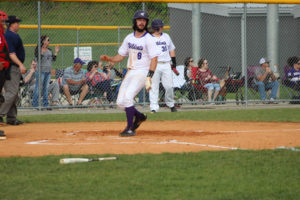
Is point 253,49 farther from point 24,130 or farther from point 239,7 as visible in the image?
point 24,130

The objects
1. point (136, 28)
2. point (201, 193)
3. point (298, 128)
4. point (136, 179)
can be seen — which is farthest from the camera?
point (298, 128)

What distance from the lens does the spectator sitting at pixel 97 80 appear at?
16.6 m

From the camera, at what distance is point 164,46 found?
49.5 ft

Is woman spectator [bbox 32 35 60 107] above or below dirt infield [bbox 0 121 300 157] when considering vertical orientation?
above

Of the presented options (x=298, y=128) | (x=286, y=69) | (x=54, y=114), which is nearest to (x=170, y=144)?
(x=298, y=128)

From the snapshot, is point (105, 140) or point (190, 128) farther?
point (190, 128)

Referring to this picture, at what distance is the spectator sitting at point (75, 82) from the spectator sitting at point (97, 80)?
176 millimetres

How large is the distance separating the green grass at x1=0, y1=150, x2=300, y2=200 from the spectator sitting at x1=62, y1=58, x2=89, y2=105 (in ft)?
27.5

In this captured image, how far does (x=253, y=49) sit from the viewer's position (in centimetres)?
2370

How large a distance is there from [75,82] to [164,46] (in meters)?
2.74

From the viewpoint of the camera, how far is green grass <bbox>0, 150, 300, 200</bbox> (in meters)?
5.99

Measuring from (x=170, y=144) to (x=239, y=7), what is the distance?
14859 millimetres

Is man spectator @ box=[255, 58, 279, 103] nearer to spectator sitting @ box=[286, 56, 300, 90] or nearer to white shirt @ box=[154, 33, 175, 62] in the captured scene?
spectator sitting @ box=[286, 56, 300, 90]

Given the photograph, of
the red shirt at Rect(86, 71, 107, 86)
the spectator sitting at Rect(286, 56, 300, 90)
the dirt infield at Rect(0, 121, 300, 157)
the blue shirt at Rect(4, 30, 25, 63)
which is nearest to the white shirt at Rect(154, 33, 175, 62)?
the red shirt at Rect(86, 71, 107, 86)
